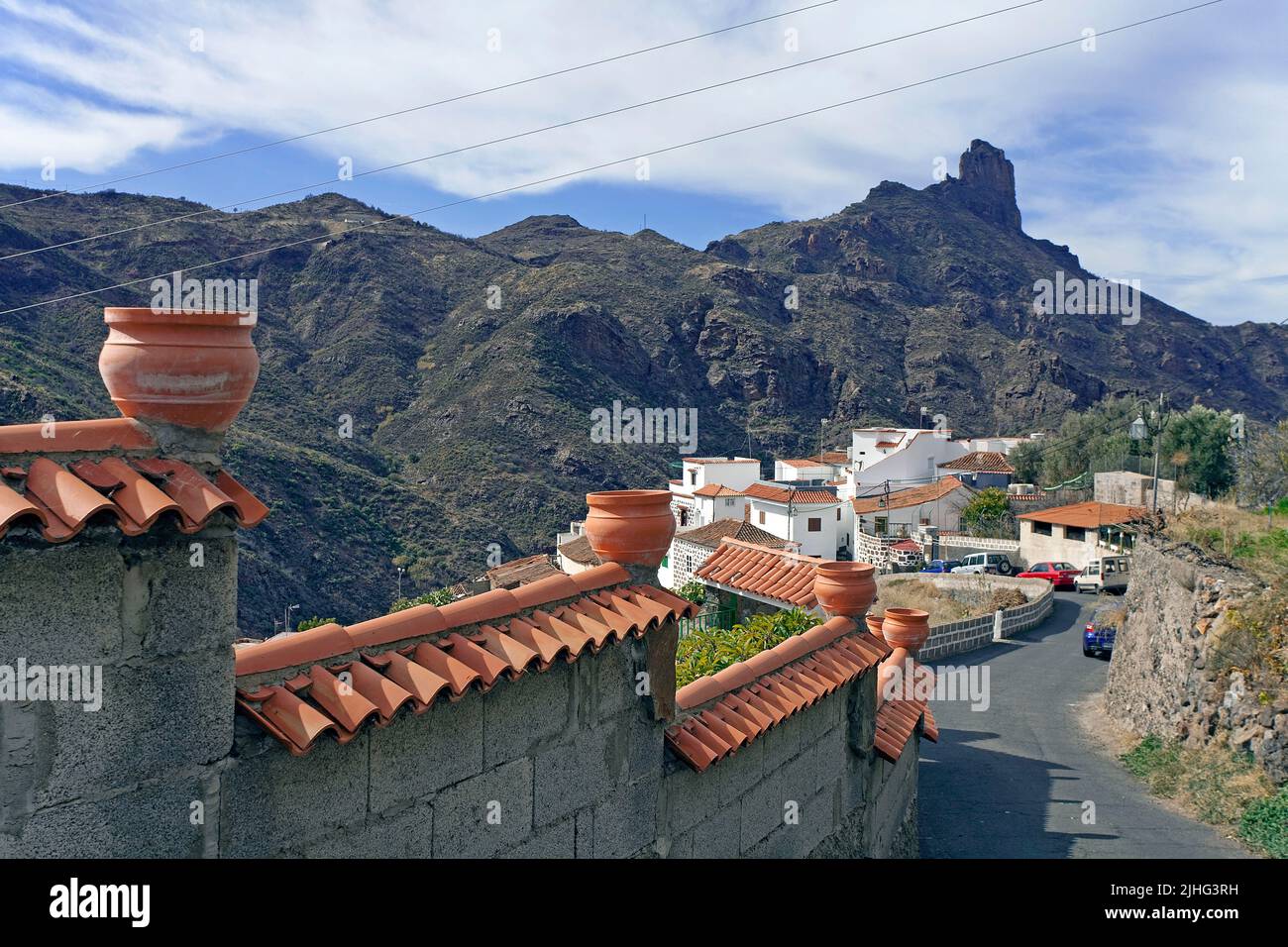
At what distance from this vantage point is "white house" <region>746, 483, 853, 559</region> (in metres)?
41.0

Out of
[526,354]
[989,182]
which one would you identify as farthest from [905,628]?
[989,182]

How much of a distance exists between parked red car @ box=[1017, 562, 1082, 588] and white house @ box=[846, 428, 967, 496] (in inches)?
612

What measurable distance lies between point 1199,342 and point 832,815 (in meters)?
111

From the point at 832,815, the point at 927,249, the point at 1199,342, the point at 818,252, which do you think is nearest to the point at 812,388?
the point at 818,252

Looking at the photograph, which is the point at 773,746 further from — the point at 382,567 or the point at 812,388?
the point at 812,388

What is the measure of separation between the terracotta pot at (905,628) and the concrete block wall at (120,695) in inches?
254

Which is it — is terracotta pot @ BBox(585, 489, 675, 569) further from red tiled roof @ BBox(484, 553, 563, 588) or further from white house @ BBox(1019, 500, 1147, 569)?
white house @ BBox(1019, 500, 1147, 569)

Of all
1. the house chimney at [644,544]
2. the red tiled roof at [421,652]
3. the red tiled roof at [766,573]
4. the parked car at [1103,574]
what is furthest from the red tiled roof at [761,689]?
the parked car at [1103,574]

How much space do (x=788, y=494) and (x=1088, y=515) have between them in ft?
40.4

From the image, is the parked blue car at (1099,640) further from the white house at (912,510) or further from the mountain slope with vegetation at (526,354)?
the mountain slope with vegetation at (526,354)

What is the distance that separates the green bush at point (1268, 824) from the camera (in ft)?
31.9

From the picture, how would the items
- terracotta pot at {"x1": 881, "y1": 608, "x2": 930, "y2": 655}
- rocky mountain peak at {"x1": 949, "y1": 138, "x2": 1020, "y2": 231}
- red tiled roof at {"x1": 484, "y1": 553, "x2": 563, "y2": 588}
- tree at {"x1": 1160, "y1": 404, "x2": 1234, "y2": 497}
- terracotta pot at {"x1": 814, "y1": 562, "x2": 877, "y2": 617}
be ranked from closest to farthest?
terracotta pot at {"x1": 814, "y1": 562, "x2": 877, "y2": 617} < terracotta pot at {"x1": 881, "y1": 608, "x2": 930, "y2": 655} < red tiled roof at {"x1": 484, "y1": 553, "x2": 563, "y2": 588} < tree at {"x1": 1160, "y1": 404, "x2": 1234, "y2": 497} < rocky mountain peak at {"x1": 949, "y1": 138, "x2": 1020, "y2": 231}

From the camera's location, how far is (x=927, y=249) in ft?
365

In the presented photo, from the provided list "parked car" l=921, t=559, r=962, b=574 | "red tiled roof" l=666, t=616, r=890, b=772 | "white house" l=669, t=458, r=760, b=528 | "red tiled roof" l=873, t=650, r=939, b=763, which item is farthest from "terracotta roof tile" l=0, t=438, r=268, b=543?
"white house" l=669, t=458, r=760, b=528
